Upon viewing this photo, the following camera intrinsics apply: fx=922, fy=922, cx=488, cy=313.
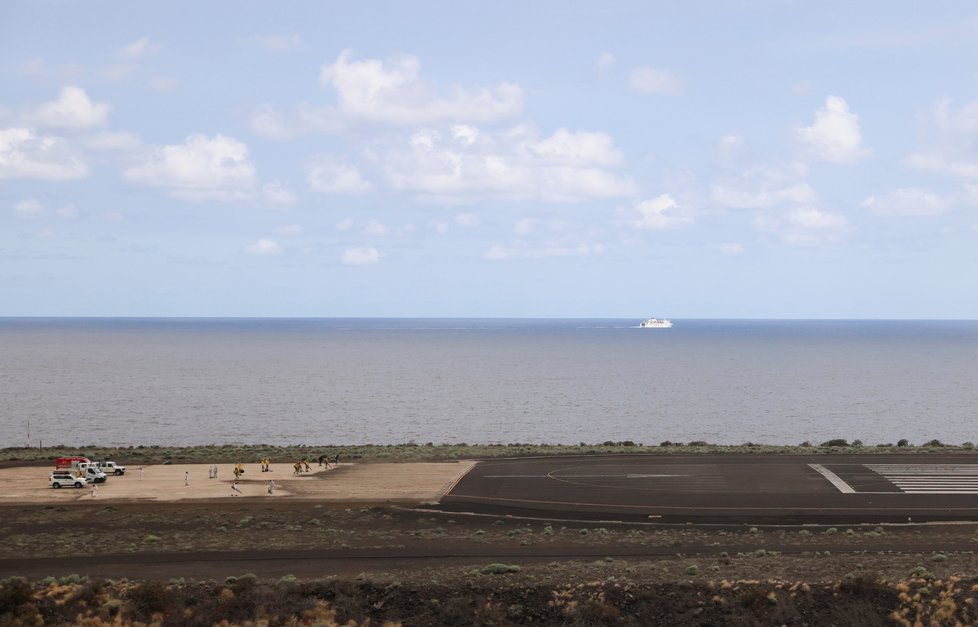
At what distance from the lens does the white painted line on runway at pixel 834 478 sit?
2018 inches

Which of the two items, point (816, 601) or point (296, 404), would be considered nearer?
point (816, 601)

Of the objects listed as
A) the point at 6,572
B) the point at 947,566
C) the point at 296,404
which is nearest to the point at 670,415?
the point at 296,404

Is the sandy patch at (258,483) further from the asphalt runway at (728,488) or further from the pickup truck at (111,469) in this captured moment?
the asphalt runway at (728,488)

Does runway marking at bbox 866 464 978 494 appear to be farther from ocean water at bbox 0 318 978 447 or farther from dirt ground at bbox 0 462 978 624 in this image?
ocean water at bbox 0 318 978 447

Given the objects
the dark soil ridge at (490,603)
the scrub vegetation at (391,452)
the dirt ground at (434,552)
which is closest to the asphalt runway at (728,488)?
the dirt ground at (434,552)

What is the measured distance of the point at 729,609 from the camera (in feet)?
104

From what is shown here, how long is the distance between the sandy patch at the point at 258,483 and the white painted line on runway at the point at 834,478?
2196 centimetres

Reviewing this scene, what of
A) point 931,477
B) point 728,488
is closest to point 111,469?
point 728,488

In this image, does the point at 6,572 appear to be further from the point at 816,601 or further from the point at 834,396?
the point at 834,396

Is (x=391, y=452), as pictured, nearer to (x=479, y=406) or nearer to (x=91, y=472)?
(x=91, y=472)

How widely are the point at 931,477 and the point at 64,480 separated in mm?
50732

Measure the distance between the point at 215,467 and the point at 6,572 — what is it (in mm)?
23219

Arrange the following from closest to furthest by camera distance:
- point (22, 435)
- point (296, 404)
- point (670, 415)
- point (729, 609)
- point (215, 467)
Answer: point (729, 609), point (215, 467), point (22, 435), point (670, 415), point (296, 404)

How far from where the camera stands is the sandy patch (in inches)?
1996
